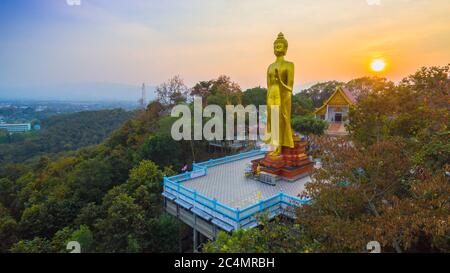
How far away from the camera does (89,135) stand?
45.8 m

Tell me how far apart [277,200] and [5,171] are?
2736 centimetres

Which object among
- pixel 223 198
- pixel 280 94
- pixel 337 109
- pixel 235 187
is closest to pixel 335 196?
pixel 223 198

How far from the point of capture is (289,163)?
10.0 metres

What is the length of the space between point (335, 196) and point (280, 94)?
5.85m

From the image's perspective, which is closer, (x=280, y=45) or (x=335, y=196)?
(x=335, y=196)

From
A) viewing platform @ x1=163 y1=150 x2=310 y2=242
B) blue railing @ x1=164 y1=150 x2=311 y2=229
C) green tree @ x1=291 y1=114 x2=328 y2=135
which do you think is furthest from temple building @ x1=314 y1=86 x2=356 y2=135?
blue railing @ x1=164 y1=150 x2=311 y2=229

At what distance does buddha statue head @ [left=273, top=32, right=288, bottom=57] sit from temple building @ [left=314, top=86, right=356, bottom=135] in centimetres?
1279

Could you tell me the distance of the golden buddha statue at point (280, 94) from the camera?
9.68 metres

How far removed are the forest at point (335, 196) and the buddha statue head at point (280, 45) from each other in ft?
10.7

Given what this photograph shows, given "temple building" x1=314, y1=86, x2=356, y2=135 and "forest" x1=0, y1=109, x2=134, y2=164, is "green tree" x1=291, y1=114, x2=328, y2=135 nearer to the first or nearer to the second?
"temple building" x1=314, y1=86, x2=356, y2=135

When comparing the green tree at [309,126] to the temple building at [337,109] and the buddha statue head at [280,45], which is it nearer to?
the temple building at [337,109]

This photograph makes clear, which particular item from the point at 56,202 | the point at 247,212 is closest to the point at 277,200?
the point at 247,212

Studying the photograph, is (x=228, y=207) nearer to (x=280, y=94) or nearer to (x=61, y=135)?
(x=280, y=94)

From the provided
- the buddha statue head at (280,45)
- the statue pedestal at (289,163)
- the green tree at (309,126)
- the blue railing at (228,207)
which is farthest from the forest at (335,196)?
the buddha statue head at (280,45)
